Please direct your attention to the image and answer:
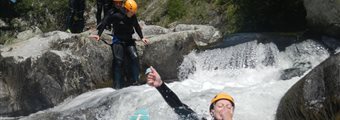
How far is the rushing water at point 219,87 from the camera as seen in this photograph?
7005 mm

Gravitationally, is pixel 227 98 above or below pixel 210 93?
above

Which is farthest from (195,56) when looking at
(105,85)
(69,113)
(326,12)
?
(69,113)

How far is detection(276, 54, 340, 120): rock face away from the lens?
5523 millimetres

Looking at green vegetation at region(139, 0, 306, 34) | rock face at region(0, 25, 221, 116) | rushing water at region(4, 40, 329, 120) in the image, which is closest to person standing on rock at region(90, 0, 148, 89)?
rushing water at region(4, 40, 329, 120)

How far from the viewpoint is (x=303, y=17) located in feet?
39.9

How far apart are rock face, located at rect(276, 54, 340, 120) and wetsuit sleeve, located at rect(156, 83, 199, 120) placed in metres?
1.85

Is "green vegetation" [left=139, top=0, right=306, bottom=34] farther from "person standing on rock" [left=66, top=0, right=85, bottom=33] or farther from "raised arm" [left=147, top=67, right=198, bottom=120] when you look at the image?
"raised arm" [left=147, top=67, right=198, bottom=120]

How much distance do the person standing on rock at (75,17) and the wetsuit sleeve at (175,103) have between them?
9347mm

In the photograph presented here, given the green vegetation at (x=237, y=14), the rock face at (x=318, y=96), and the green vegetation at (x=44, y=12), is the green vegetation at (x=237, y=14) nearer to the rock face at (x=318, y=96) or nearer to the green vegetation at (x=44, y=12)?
the green vegetation at (x=44, y=12)

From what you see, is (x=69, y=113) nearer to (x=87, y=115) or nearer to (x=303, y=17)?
(x=87, y=115)

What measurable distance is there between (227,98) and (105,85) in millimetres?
6627

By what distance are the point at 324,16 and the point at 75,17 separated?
6.87 metres

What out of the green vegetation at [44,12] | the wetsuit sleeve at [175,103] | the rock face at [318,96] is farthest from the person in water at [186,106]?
the green vegetation at [44,12]

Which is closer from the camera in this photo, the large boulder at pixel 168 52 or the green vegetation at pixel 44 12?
the large boulder at pixel 168 52
